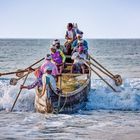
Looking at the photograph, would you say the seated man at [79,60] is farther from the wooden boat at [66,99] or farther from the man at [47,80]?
the man at [47,80]

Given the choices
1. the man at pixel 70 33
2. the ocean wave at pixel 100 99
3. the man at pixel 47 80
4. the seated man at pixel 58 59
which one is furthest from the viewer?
the man at pixel 70 33

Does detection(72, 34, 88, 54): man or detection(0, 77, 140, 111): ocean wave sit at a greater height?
detection(72, 34, 88, 54): man

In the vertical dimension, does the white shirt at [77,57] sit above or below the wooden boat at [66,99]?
above

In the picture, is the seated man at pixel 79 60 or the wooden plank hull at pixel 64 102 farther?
the seated man at pixel 79 60

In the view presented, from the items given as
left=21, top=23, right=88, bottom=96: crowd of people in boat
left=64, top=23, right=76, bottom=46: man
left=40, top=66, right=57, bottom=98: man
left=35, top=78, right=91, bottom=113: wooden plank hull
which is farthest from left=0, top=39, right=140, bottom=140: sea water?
left=64, top=23, right=76, bottom=46: man

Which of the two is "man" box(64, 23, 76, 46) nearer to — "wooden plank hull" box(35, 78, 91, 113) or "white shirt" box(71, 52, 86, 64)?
"white shirt" box(71, 52, 86, 64)

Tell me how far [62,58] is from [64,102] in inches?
118

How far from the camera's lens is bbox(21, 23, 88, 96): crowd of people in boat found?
16.6m

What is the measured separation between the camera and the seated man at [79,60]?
19.9 metres

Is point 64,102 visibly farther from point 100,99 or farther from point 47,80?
point 100,99

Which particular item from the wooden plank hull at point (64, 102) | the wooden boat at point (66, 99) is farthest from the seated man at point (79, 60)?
the wooden plank hull at point (64, 102)

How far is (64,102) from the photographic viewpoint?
1664cm

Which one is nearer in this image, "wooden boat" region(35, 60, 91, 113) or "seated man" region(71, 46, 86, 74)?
"wooden boat" region(35, 60, 91, 113)

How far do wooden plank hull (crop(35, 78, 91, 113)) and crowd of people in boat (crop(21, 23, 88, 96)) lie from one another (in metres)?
0.30
